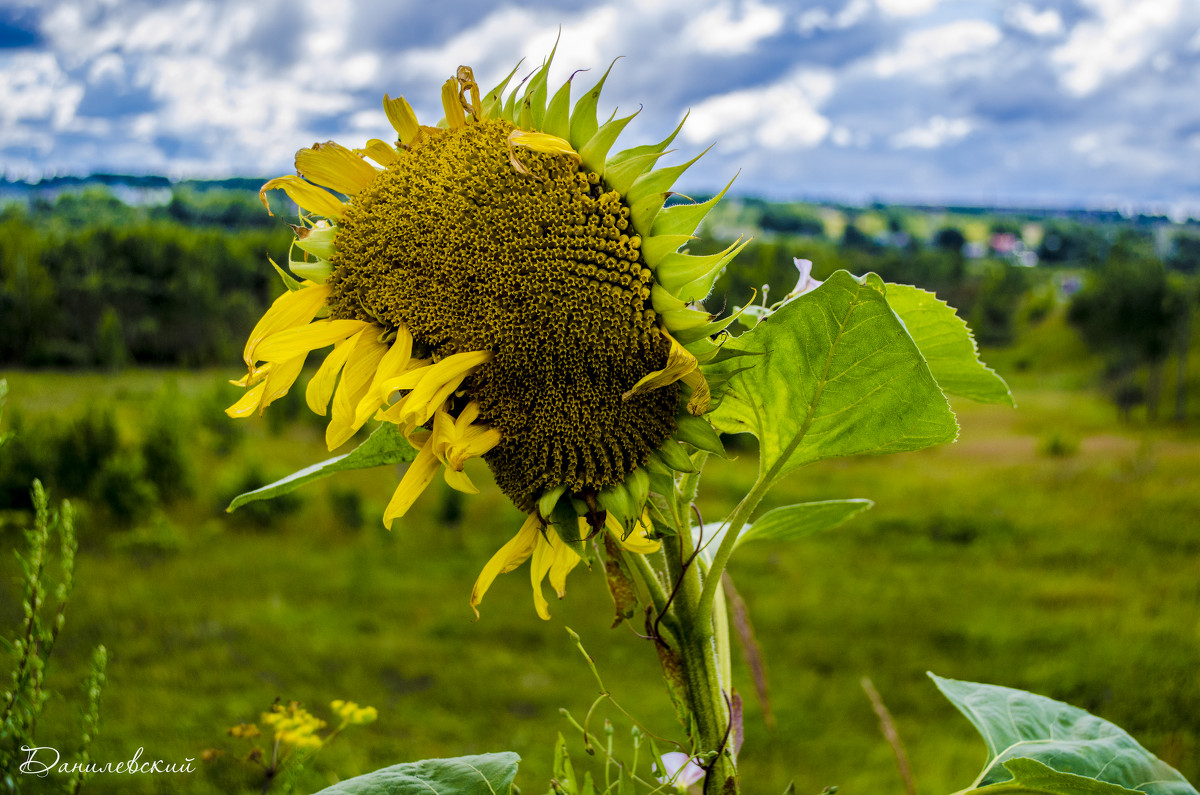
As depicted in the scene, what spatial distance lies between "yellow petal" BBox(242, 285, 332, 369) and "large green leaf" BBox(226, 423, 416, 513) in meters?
0.17

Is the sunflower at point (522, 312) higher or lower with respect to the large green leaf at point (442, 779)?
higher

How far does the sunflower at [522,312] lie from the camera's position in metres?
0.79

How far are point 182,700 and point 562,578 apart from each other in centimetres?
922

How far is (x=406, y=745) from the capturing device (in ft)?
25.8

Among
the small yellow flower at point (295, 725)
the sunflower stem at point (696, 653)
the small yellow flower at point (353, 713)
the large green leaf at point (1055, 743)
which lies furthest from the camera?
the small yellow flower at point (353, 713)

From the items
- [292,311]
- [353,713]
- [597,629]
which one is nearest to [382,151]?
[292,311]

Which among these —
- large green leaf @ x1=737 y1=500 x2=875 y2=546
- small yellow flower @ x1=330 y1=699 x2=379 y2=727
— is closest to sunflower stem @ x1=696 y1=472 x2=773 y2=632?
large green leaf @ x1=737 y1=500 x2=875 y2=546

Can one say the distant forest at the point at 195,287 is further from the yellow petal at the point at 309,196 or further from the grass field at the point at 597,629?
the yellow petal at the point at 309,196

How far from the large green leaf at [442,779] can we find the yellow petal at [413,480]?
1.00ft

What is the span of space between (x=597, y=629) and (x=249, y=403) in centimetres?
1042

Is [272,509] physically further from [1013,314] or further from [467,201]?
[1013,314]

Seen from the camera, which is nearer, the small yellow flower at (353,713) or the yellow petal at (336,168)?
the yellow petal at (336,168)

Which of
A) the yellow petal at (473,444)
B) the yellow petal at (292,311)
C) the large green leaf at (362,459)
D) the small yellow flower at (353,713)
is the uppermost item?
the yellow petal at (292,311)

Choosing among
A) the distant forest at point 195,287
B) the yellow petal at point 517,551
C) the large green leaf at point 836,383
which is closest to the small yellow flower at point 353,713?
the yellow petal at point 517,551
